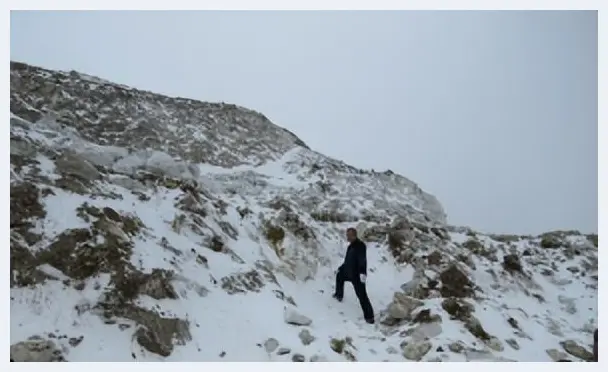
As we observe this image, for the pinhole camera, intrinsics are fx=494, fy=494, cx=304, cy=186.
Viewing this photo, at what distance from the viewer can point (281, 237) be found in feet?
42.7

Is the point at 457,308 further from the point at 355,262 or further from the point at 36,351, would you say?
the point at 36,351

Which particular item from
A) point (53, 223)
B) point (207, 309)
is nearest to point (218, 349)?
point (207, 309)

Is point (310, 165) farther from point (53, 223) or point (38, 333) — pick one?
point (38, 333)

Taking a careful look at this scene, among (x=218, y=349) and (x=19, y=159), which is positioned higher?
(x=19, y=159)

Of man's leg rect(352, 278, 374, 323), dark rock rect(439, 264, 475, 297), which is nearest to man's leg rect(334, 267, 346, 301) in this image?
man's leg rect(352, 278, 374, 323)

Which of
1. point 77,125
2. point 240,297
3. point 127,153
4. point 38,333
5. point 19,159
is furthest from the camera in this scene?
point 77,125

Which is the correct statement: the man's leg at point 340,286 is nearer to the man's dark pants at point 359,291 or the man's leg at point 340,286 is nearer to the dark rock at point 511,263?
the man's dark pants at point 359,291

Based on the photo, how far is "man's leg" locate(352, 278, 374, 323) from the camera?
32.5 ft

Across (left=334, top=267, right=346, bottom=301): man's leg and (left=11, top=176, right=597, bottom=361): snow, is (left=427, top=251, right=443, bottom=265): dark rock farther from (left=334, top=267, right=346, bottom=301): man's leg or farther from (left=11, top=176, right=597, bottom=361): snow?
(left=334, top=267, right=346, bottom=301): man's leg

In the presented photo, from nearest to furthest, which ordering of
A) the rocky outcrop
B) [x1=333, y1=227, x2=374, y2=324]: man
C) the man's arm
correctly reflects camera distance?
1. the rocky outcrop
2. [x1=333, y1=227, x2=374, y2=324]: man
3. the man's arm

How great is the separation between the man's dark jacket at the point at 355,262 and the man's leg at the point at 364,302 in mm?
158

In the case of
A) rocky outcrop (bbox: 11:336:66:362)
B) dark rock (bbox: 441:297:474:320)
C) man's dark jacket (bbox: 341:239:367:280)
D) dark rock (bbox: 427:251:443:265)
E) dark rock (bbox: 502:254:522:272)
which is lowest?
dark rock (bbox: 441:297:474:320)

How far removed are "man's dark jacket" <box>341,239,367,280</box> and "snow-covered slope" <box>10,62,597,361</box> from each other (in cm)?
77

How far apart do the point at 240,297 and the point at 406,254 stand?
5642mm
